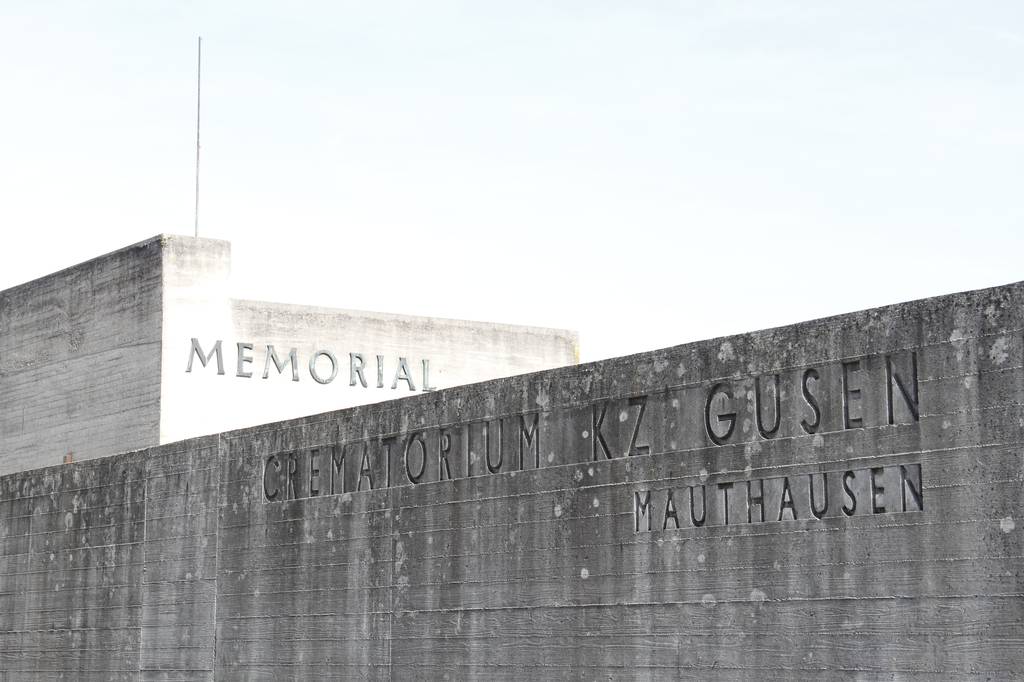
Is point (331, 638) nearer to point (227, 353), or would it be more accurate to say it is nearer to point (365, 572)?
point (365, 572)

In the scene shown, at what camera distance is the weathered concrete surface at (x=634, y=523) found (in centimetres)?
805

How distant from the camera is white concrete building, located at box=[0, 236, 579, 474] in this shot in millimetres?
20891

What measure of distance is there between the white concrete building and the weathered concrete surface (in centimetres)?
632

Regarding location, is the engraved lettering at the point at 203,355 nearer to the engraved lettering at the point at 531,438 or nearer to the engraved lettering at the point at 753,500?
the engraved lettering at the point at 531,438

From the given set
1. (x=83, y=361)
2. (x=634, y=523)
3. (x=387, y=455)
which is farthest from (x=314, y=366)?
(x=634, y=523)

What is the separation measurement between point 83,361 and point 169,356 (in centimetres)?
165

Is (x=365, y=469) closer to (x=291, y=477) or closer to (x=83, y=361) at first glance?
(x=291, y=477)

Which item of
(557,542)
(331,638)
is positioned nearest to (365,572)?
(331,638)

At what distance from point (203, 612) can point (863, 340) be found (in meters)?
7.17

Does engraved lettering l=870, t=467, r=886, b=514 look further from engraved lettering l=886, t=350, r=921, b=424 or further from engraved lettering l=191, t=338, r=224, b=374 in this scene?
engraved lettering l=191, t=338, r=224, b=374

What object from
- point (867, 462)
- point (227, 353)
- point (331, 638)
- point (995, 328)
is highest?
point (227, 353)

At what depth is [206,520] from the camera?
45.2ft

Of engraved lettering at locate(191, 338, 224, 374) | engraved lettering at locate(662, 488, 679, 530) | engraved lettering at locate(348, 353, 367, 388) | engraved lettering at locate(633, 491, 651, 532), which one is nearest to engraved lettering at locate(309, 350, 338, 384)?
engraved lettering at locate(348, 353, 367, 388)

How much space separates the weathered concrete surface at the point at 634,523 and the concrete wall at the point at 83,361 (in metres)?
6.39
